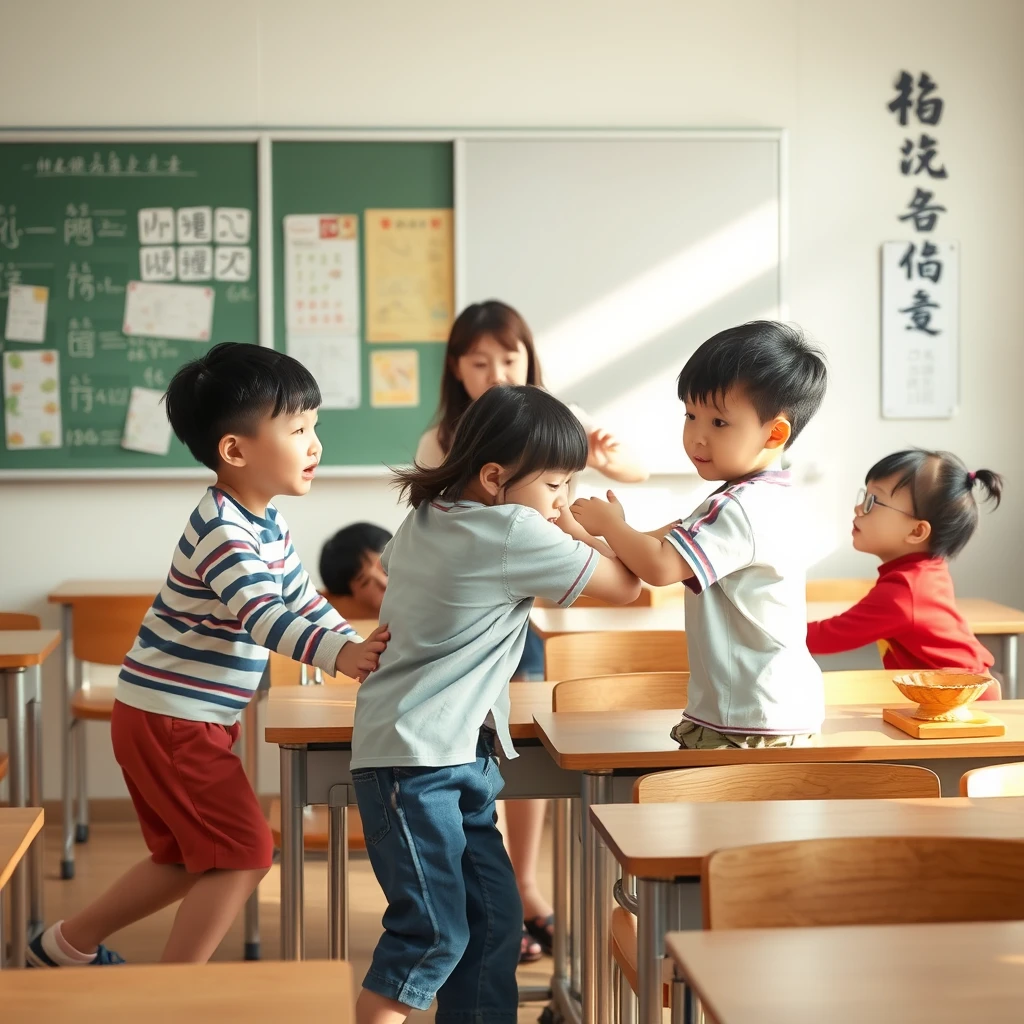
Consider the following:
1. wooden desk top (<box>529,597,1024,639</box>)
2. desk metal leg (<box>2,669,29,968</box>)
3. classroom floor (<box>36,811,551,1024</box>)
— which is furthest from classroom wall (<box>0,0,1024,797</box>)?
desk metal leg (<box>2,669,29,968</box>)

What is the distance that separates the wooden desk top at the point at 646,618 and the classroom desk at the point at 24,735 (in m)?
1.18

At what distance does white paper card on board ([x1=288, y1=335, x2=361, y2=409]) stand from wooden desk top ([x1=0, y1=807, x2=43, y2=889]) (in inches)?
113

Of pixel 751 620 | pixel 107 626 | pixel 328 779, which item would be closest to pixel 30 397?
pixel 107 626

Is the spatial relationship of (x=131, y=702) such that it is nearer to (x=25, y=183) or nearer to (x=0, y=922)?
(x=0, y=922)

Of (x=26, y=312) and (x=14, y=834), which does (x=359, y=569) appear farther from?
(x=14, y=834)

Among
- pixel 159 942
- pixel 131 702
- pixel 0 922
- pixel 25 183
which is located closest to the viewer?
pixel 0 922

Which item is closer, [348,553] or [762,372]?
[762,372]

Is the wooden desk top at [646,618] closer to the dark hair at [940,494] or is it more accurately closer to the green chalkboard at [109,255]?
the dark hair at [940,494]

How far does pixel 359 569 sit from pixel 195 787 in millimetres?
1197

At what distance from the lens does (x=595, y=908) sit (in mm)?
2123

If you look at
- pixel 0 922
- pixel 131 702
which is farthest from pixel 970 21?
pixel 0 922

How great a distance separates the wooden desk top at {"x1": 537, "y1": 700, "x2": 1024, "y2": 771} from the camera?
1.97 m

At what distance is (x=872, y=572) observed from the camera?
181 inches

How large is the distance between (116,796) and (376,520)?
1271 mm
